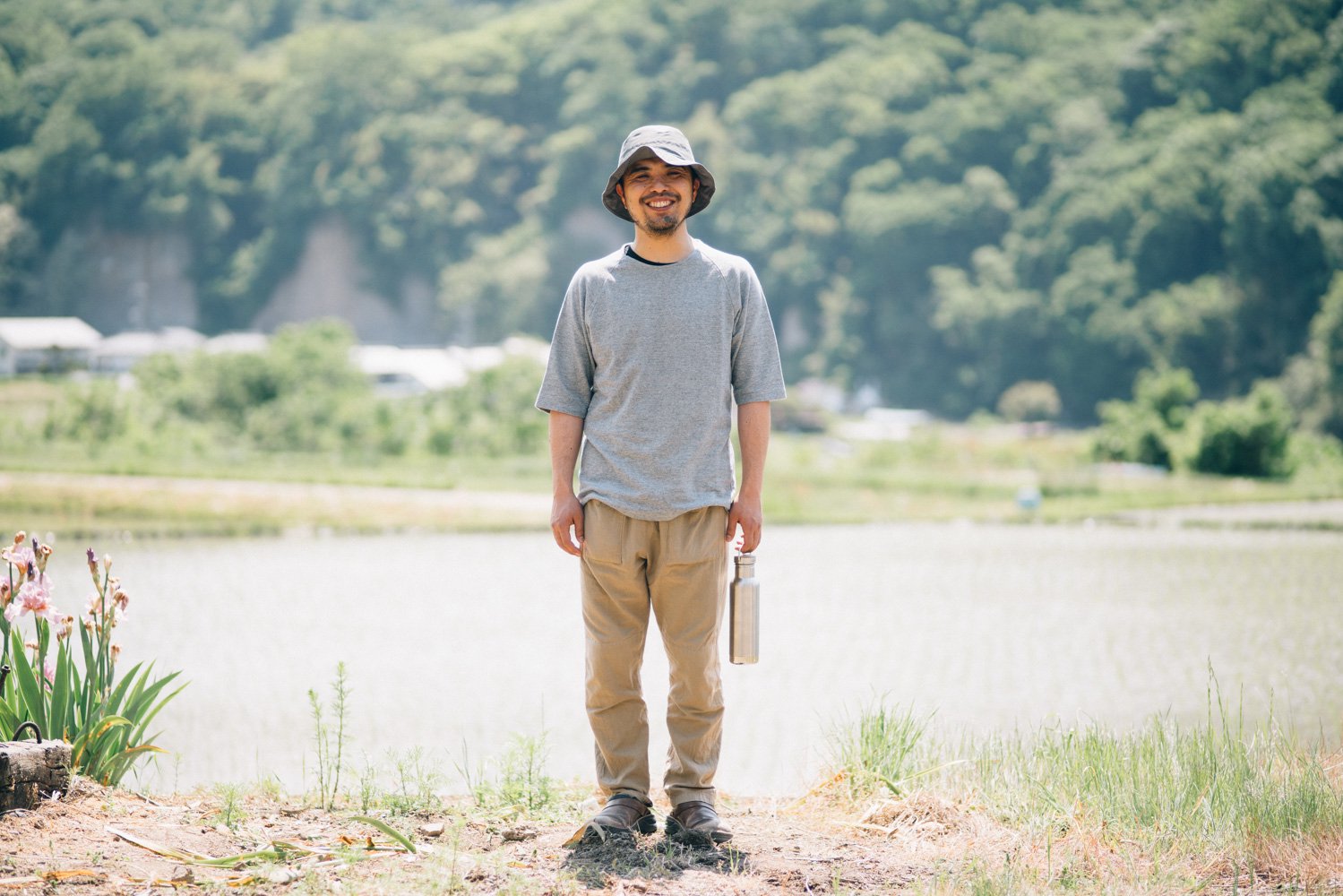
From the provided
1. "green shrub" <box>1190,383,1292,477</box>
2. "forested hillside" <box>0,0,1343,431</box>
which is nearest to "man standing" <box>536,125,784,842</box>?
"green shrub" <box>1190,383,1292,477</box>

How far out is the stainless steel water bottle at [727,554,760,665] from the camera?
11.3 feet

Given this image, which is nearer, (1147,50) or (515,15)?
(1147,50)

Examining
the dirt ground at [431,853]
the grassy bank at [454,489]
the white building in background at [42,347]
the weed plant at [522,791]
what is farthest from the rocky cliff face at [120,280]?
the dirt ground at [431,853]

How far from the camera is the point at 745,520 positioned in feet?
11.2

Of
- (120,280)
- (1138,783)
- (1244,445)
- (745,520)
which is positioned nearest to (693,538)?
(745,520)

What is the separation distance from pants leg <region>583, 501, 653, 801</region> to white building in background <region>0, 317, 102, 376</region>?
118ft

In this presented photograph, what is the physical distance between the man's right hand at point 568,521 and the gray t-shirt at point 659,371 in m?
0.03

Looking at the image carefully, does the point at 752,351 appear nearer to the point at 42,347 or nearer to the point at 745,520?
the point at 745,520

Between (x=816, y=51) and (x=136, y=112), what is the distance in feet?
106

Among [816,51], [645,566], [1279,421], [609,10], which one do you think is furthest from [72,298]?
[645,566]

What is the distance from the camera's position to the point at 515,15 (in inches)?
3123

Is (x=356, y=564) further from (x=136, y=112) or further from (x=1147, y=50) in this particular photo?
(x=136, y=112)

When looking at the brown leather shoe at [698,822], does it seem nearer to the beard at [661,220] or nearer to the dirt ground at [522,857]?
the dirt ground at [522,857]

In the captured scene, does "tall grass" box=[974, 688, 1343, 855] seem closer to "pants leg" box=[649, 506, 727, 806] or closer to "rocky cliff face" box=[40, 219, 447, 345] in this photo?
"pants leg" box=[649, 506, 727, 806]
